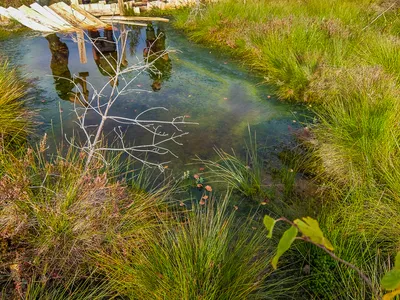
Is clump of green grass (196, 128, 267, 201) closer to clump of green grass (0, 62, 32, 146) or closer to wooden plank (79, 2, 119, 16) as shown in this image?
clump of green grass (0, 62, 32, 146)

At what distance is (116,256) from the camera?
2244 millimetres

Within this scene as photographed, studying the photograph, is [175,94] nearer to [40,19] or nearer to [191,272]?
[191,272]

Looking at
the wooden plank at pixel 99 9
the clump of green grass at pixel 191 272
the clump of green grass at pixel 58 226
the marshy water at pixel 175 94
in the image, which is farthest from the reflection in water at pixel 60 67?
the clump of green grass at pixel 191 272

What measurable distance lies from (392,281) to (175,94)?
4777 millimetres

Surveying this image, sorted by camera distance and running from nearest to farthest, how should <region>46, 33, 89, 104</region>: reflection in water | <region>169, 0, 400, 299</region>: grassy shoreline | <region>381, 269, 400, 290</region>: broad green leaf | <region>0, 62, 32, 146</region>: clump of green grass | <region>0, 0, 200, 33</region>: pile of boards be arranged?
<region>381, 269, 400, 290</region>: broad green leaf, <region>169, 0, 400, 299</region>: grassy shoreline, <region>0, 62, 32, 146</region>: clump of green grass, <region>46, 33, 89, 104</region>: reflection in water, <region>0, 0, 200, 33</region>: pile of boards

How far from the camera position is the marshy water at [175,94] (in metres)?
4.16

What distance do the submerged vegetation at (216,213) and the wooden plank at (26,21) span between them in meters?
3.46

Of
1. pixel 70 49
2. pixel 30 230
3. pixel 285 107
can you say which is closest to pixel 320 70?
pixel 285 107

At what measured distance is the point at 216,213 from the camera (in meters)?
2.37

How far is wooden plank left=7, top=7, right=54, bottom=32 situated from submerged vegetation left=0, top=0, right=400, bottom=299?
11.4ft

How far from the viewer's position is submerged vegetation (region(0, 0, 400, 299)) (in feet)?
6.56

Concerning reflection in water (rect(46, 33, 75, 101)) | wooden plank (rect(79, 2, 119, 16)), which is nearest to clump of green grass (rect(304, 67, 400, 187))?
reflection in water (rect(46, 33, 75, 101))

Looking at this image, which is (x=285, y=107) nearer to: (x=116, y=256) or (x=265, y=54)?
(x=265, y=54)

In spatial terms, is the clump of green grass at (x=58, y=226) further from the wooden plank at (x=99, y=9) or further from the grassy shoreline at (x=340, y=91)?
the wooden plank at (x=99, y=9)
